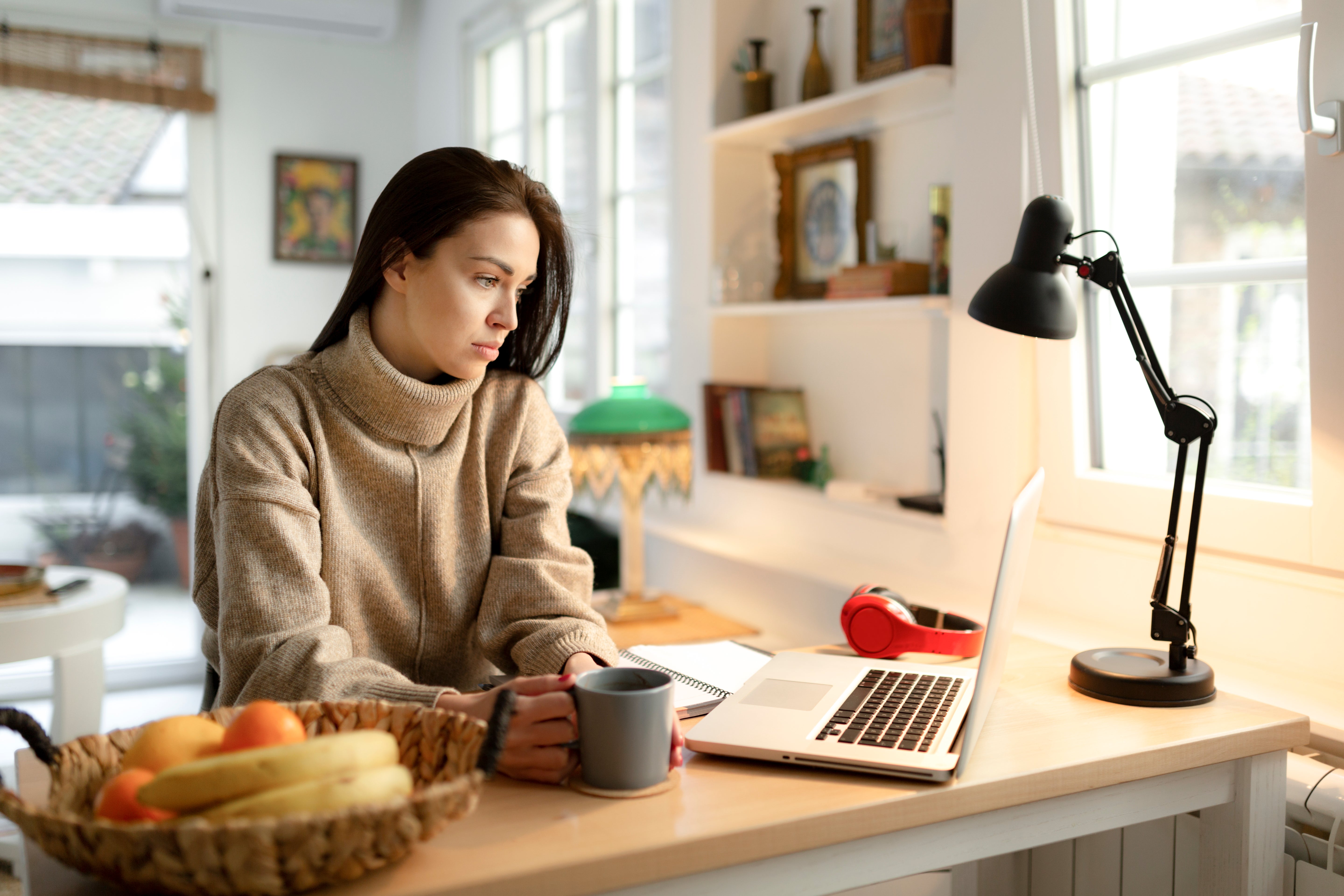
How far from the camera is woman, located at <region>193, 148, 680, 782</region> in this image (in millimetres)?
1188

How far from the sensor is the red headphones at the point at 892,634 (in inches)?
54.7

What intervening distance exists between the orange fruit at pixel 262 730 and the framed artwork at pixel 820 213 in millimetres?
1761

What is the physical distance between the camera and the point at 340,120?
4516mm

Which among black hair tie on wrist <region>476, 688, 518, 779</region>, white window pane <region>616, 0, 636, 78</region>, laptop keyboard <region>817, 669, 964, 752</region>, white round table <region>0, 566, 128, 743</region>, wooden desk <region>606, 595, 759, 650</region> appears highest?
white window pane <region>616, 0, 636, 78</region>

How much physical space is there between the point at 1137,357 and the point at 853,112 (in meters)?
1.25

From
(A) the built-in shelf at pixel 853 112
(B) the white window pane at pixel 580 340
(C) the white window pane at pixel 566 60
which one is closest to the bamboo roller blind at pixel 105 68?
(C) the white window pane at pixel 566 60

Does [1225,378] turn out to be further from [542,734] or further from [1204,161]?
[542,734]

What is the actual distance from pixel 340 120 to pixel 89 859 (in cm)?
427

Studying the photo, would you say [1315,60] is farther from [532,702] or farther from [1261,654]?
[532,702]

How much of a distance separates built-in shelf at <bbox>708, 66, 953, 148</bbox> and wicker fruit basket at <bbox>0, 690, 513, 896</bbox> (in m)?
1.61

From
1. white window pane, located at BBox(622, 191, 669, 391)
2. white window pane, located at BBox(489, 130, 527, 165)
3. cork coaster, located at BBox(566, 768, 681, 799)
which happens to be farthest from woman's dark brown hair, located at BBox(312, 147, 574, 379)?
white window pane, located at BBox(489, 130, 527, 165)

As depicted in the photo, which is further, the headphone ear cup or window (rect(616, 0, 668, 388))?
window (rect(616, 0, 668, 388))

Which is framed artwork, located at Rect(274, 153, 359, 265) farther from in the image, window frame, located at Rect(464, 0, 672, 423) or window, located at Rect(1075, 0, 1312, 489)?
window, located at Rect(1075, 0, 1312, 489)

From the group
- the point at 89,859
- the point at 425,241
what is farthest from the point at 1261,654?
the point at 89,859
